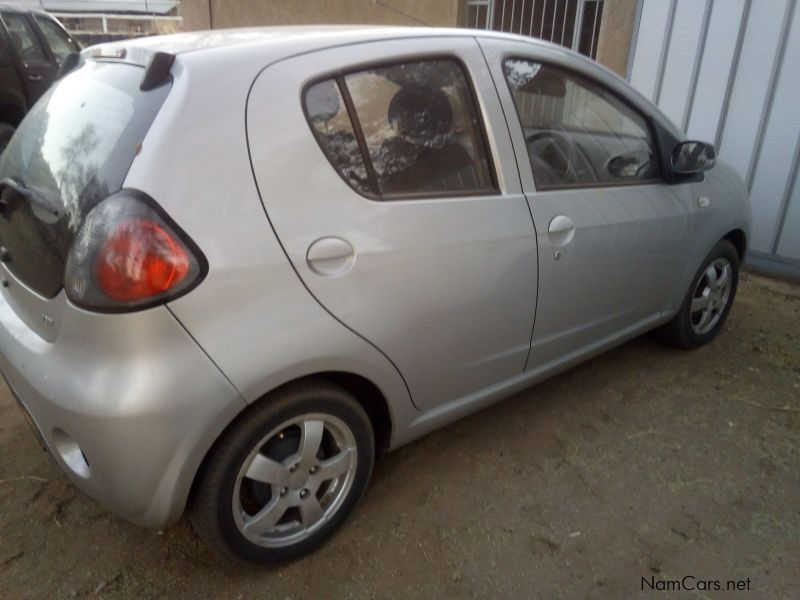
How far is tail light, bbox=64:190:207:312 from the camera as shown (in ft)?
5.33

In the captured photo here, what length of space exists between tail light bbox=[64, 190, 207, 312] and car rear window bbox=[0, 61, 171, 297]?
8cm

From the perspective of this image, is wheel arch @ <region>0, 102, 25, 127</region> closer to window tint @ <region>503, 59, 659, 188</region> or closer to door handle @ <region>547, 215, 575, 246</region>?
window tint @ <region>503, 59, 659, 188</region>

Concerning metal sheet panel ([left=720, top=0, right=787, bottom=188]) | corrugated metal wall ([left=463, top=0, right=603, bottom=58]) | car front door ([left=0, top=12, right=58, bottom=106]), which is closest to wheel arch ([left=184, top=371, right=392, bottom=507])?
metal sheet panel ([left=720, top=0, right=787, bottom=188])

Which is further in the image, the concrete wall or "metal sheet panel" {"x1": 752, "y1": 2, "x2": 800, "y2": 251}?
the concrete wall

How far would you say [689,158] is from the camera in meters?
3.06

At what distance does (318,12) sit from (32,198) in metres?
8.30

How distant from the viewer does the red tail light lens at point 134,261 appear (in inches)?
64.0

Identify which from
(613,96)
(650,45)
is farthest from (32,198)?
(650,45)

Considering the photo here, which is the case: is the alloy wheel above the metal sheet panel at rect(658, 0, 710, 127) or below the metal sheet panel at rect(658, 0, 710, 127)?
below

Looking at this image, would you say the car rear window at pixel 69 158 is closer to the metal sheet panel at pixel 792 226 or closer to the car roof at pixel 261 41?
the car roof at pixel 261 41

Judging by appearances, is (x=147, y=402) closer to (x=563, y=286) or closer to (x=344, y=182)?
(x=344, y=182)

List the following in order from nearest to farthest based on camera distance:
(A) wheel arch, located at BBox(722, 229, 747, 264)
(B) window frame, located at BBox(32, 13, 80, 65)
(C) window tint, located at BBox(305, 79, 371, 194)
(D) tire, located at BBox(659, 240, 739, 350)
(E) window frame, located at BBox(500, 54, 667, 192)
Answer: (C) window tint, located at BBox(305, 79, 371, 194) → (E) window frame, located at BBox(500, 54, 667, 192) → (D) tire, located at BBox(659, 240, 739, 350) → (A) wheel arch, located at BBox(722, 229, 747, 264) → (B) window frame, located at BBox(32, 13, 80, 65)

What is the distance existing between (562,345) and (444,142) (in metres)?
1.08

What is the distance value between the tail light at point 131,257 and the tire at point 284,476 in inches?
18.2
